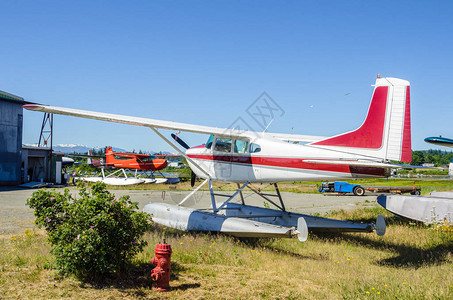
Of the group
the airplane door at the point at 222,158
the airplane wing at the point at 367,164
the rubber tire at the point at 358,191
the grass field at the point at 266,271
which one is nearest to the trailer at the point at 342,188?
the rubber tire at the point at 358,191

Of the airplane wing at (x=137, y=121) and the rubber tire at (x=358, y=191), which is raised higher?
the airplane wing at (x=137, y=121)

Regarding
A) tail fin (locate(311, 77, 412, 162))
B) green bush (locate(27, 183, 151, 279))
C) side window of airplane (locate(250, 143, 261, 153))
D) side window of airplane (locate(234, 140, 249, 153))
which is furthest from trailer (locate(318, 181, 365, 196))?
green bush (locate(27, 183, 151, 279))

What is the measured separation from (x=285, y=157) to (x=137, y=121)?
4.12m

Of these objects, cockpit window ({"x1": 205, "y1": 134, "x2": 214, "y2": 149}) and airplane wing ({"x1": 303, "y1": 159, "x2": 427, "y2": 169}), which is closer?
airplane wing ({"x1": 303, "y1": 159, "x2": 427, "y2": 169})

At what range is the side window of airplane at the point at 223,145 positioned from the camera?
1038cm

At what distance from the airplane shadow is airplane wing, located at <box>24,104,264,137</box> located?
13.6ft

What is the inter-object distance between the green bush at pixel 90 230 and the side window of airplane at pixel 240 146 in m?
4.52

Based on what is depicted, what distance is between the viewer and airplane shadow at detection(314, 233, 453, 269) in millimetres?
7478

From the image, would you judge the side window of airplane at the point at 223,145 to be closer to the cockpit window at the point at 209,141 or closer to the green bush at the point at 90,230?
the cockpit window at the point at 209,141

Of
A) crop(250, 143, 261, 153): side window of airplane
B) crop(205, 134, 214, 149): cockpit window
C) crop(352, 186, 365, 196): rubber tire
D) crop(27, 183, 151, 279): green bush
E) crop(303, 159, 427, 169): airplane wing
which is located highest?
crop(205, 134, 214, 149): cockpit window

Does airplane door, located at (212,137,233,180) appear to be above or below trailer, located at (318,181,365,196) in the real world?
above

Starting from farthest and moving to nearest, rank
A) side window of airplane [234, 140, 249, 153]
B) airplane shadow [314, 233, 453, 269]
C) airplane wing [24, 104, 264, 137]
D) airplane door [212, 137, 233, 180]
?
1. airplane door [212, 137, 233, 180]
2. side window of airplane [234, 140, 249, 153]
3. airplane wing [24, 104, 264, 137]
4. airplane shadow [314, 233, 453, 269]

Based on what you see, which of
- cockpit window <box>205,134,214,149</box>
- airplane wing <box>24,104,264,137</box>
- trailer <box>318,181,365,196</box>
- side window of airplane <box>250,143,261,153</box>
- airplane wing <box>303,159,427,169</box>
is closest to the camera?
airplane wing <box>303,159,427,169</box>

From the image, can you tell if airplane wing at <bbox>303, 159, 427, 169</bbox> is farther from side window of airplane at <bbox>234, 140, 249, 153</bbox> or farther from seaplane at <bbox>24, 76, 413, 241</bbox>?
side window of airplane at <bbox>234, 140, 249, 153</bbox>
